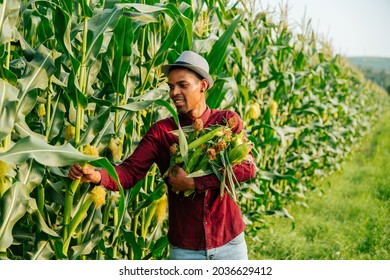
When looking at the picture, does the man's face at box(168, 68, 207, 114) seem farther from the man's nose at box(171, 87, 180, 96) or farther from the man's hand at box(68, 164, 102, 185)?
the man's hand at box(68, 164, 102, 185)

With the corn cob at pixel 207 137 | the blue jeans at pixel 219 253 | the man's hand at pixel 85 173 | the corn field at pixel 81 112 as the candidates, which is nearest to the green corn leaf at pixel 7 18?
the corn field at pixel 81 112

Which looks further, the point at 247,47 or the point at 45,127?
the point at 247,47

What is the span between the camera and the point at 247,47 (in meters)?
5.02

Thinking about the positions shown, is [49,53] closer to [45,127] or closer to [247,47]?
[45,127]

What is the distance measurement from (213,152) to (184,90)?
1.08ft

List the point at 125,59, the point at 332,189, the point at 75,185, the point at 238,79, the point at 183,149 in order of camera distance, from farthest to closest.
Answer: the point at 332,189 < the point at 238,79 < the point at 125,59 < the point at 75,185 < the point at 183,149

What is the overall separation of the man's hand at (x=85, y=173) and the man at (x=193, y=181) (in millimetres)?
96

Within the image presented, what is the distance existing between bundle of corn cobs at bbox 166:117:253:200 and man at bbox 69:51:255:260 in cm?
4

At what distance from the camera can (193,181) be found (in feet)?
8.25

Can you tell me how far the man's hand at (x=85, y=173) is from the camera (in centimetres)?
240

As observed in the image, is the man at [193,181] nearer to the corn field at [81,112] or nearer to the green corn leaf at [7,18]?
the corn field at [81,112]

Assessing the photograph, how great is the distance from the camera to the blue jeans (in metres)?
2.65

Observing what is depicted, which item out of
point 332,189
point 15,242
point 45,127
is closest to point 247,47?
point 45,127
